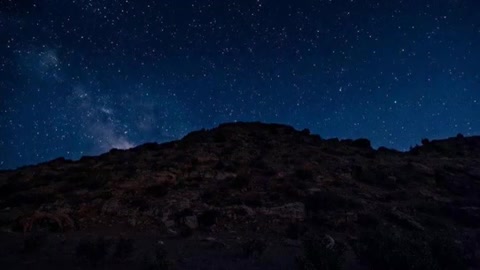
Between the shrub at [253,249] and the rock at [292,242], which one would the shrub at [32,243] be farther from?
the rock at [292,242]

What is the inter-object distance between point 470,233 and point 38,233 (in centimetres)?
2007

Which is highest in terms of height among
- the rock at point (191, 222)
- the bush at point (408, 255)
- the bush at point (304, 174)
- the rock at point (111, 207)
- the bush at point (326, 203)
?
the bush at point (304, 174)

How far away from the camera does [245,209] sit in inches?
725

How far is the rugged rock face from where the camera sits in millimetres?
12234

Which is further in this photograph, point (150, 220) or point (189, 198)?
point (189, 198)

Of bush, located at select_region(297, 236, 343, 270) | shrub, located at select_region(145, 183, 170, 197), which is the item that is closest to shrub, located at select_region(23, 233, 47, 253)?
shrub, located at select_region(145, 183, 170, 197)

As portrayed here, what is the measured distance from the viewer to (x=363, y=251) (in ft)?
40.1

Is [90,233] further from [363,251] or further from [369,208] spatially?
[369,208]

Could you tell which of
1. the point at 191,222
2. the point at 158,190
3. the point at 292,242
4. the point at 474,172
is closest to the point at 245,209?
the point at 191,222

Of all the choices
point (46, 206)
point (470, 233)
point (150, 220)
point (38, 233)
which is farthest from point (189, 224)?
point (470, 233)

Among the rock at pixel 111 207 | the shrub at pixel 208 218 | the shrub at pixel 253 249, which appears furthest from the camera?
the rock at pixel 111 207

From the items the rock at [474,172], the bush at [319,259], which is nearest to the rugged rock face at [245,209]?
the bush at [319,259]

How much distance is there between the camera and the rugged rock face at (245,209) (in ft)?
40.1

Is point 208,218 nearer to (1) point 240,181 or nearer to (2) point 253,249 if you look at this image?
(2) point 253,249
